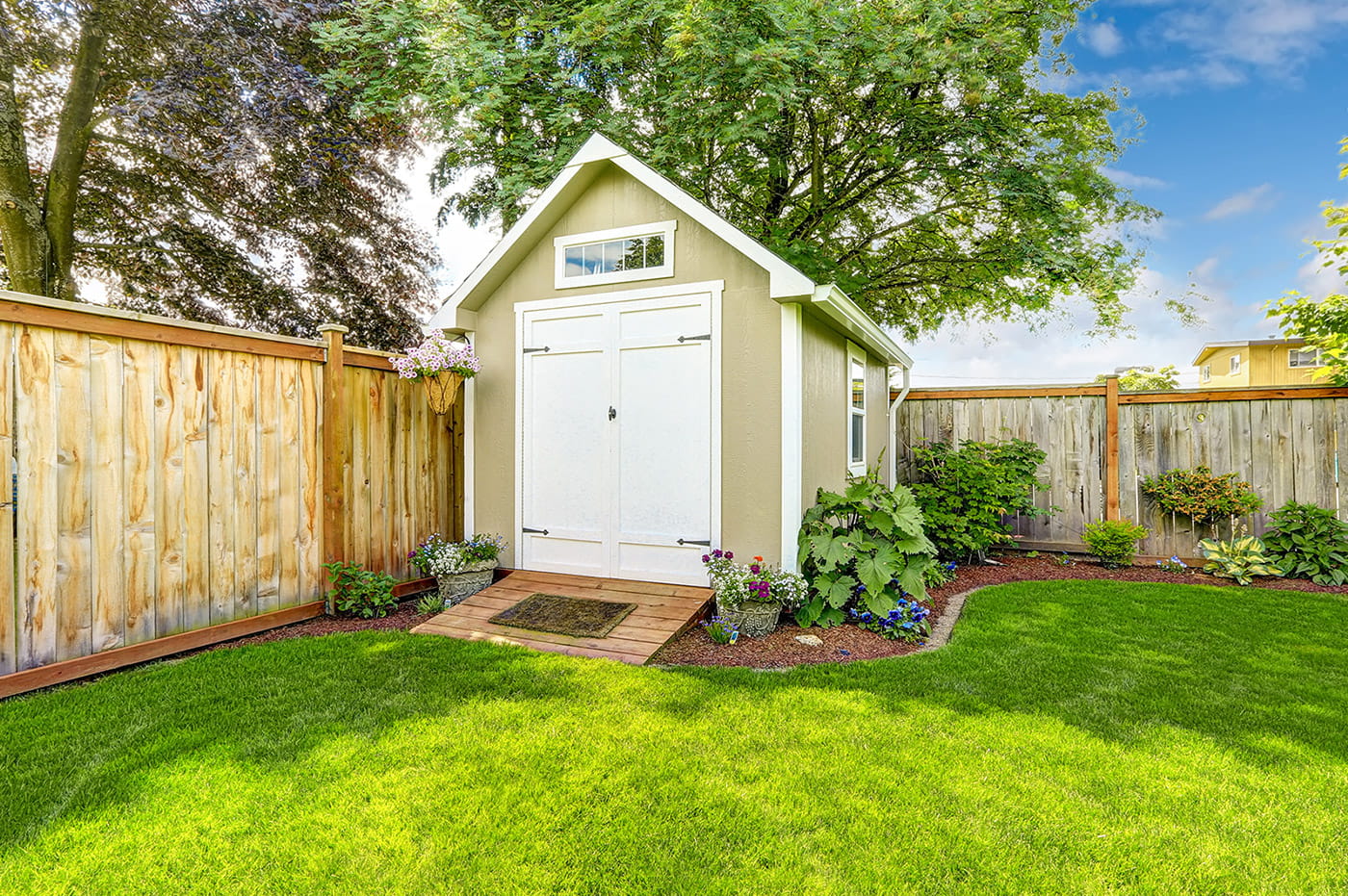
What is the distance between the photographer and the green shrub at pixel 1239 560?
5.53 metres

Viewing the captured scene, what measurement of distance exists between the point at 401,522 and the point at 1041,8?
369 inches

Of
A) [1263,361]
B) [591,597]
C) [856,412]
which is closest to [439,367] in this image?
[591,597]

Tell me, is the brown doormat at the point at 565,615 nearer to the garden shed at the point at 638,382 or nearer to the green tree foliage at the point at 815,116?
the garden shed at the point at 638,382

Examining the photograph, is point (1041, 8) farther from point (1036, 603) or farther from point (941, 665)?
point (941, 665)

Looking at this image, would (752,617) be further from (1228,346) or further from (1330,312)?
(1228,346)

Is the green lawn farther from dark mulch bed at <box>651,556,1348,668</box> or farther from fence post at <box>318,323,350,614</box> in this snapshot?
fence post at <box>318,323,350,614</box>

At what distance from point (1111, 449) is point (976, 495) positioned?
5.30 ft

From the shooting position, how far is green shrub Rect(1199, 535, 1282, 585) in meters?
5.53

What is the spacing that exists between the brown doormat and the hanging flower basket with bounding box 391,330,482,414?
176 centimetres

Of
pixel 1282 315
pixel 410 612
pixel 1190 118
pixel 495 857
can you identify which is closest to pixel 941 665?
pixel 495 857

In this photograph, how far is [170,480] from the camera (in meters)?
3.57

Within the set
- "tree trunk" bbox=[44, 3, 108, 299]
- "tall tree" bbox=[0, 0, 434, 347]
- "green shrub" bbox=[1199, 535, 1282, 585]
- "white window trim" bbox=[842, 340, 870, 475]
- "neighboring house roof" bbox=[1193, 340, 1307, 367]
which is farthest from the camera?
"neighboring house roof" bbox=[1193, 340, 1307, 367]

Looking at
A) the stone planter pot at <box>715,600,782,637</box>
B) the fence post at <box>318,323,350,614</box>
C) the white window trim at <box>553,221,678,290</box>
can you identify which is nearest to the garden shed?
the white window trim at <box>553,221,678,290</box>

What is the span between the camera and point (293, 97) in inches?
300
